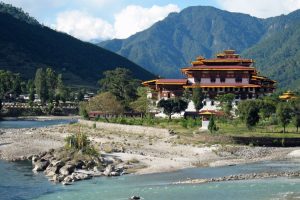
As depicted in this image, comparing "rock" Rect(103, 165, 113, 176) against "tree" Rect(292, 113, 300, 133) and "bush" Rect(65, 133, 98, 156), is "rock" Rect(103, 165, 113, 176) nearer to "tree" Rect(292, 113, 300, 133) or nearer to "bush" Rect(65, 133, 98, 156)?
"bush" Rect(65, 133, 98, 156)

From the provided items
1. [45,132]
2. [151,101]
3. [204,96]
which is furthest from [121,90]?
[45,132]

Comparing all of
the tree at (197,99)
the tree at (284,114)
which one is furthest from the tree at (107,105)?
the tree at (284,114)

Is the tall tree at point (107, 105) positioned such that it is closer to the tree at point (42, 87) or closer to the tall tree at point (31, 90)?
the tree at point (42, 87)

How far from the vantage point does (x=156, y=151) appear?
224ft

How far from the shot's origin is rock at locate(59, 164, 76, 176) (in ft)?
178

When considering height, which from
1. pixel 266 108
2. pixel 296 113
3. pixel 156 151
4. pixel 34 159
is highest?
pixel 266 108

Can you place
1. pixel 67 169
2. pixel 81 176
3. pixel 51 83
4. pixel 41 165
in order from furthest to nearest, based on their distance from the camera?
pixel 51 83
pixel 41 165
pixel 67 169
pixel 81 176

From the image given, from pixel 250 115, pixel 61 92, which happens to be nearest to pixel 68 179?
pixel 250 115

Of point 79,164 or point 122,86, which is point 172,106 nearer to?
point 122,86

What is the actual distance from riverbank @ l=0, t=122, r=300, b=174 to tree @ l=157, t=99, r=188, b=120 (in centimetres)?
1577

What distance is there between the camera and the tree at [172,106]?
98938mm

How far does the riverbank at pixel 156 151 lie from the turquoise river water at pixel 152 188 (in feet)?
13.1

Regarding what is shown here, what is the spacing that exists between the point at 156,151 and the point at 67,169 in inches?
624

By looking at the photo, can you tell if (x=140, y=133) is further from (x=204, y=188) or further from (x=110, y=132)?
(x=204, y=188)
